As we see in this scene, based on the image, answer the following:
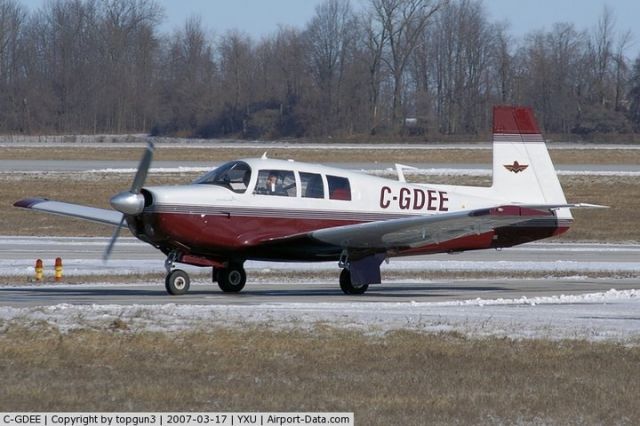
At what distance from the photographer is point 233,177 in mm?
17328

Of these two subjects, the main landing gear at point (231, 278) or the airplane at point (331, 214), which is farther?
the main landing gear at point (231, 278)

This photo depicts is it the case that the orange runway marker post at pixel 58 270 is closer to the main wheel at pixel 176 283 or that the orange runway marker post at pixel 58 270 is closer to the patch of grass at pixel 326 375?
the main wheel at pixel 176 283

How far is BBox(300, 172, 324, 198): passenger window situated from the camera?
17672 mm

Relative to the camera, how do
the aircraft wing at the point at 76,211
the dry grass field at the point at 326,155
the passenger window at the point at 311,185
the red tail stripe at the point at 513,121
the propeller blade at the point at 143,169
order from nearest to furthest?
the propeller blade at the point at 143,169 → the passenger window at the point at 311,185 → the aircraft wing at the point at 76,211 → the red tail stripe at the point at 513,121 → the dry grass field at the point at 326,155

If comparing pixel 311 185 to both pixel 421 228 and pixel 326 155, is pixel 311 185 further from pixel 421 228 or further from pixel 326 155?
pixel 326 155

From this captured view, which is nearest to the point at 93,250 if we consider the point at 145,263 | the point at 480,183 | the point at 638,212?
the point at 145,263

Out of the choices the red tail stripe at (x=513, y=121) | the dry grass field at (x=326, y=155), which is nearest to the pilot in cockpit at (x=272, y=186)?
the red tail stripe at (x=513, y=121)

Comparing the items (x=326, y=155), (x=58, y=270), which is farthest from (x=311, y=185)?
(x=326, y=155)

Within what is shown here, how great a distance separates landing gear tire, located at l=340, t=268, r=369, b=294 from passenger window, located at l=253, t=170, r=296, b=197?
4.86ft

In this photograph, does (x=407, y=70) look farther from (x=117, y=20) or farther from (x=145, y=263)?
(x=145, y=263)

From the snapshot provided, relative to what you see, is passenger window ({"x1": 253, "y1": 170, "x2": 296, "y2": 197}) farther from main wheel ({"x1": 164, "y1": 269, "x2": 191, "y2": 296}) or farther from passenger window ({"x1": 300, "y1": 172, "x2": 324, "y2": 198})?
main wheel ({"x1": 164, "y1": 269, "x2": 191, "y2": 296})

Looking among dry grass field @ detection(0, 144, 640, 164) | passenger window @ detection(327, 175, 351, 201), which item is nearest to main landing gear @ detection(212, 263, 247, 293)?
passenger window @ detection(327, 175, 351, 201)

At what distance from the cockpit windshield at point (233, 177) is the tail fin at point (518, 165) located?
432 centimetres

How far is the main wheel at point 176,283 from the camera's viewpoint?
1709 centimetres
